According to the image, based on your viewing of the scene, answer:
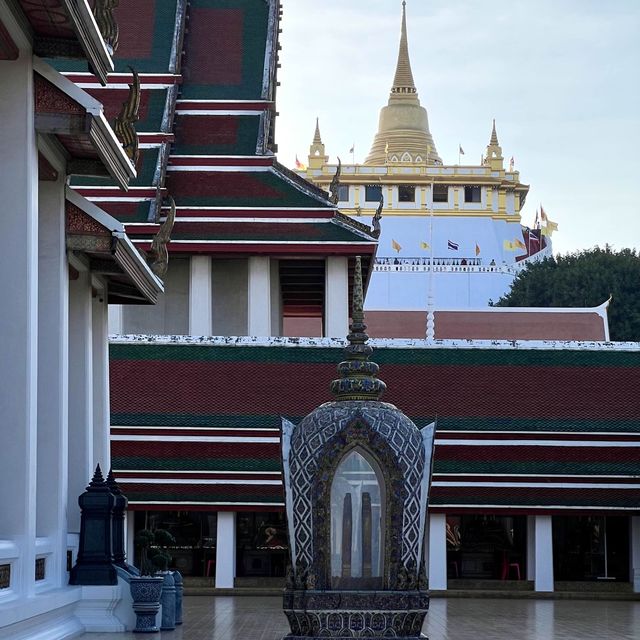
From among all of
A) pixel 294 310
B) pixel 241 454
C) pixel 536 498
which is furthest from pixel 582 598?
pixel 294 310

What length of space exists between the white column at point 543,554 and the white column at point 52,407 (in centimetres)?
1578

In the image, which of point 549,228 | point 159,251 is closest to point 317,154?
point 549,228

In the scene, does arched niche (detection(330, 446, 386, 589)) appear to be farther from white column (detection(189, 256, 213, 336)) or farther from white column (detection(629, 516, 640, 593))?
white column (detection(189, 256, 213, 336))

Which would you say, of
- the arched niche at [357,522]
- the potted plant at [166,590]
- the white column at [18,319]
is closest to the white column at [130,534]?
the potted plant at [166,590]

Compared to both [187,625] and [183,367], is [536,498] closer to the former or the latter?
[183,367]

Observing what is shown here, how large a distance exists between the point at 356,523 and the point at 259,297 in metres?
21.1

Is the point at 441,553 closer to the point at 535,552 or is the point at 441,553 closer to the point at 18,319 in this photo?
the point at 535,552

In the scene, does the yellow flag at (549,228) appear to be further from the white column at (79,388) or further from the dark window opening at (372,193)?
the white column at (79,388)

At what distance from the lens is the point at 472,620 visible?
21.7 m

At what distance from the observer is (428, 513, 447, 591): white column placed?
94.0 ft

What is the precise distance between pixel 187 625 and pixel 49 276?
6.20m

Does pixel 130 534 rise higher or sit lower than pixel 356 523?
lower

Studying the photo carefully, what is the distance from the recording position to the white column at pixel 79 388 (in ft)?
55.1

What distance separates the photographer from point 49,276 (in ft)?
47.4
